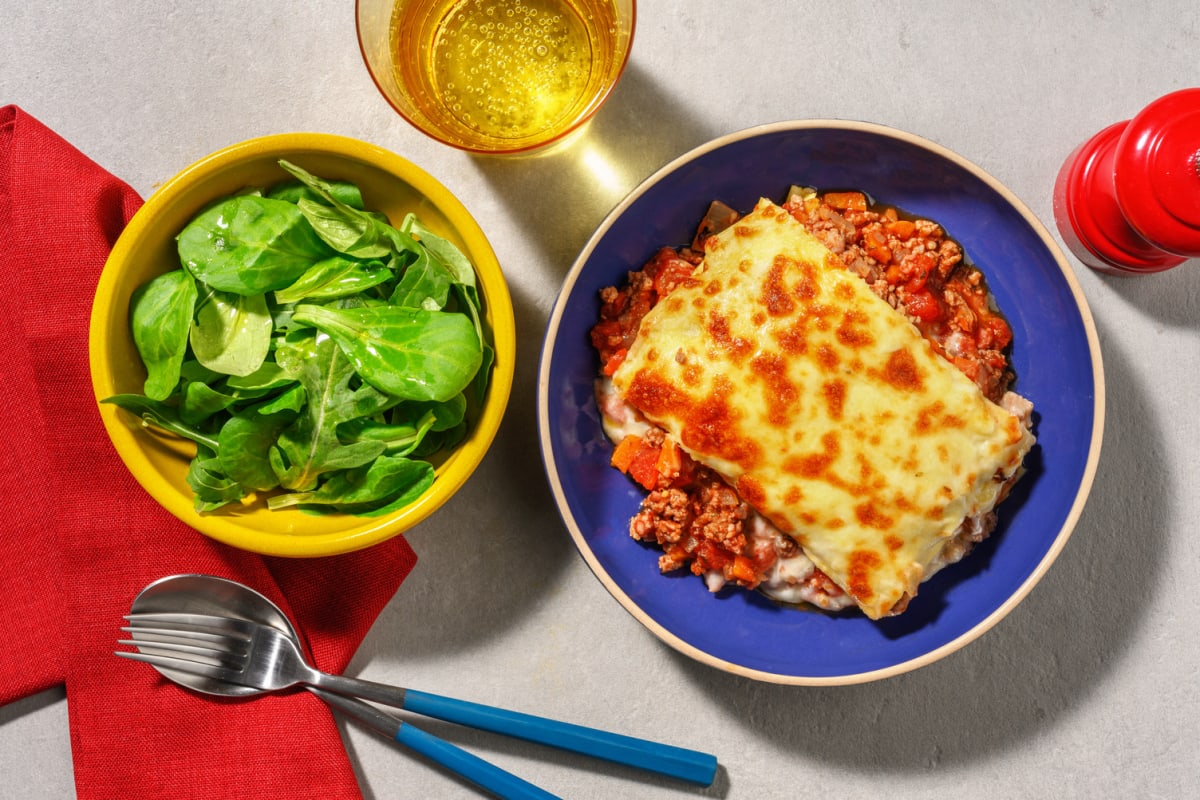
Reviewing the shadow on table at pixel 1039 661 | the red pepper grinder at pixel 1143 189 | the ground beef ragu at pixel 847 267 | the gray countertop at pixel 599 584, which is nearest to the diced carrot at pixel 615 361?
the ground beef ragu at pixel 847 267

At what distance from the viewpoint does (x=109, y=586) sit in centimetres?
229

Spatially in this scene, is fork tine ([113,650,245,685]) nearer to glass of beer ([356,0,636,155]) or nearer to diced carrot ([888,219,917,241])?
glass of beer ([356,0,636,155])

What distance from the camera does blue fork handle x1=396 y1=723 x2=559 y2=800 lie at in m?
2.28

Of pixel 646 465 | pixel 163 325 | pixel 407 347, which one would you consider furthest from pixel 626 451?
pixel 163 325

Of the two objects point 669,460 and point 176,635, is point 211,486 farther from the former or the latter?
point 669,460

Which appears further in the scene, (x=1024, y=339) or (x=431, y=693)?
(x=431, y=693)

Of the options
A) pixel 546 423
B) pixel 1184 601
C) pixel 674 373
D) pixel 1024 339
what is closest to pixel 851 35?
pixel 1024 339

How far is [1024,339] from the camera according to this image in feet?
7.30

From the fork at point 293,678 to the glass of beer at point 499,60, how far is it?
1383mm

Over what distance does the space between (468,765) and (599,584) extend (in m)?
0.57

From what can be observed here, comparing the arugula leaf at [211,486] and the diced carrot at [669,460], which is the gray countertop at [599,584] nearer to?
the diced carrot at [669,460]

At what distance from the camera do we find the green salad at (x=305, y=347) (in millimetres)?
1860

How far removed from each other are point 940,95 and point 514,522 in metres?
1.65

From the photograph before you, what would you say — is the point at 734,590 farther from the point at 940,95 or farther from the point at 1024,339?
the point at 940,95
